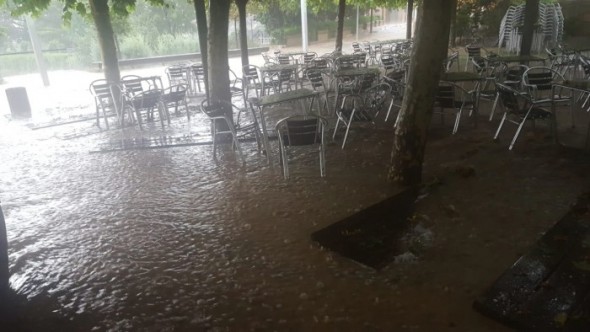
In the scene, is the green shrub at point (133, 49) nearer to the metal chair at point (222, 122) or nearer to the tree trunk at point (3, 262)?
the metal chair at point (222, 122)

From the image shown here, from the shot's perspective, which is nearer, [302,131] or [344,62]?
[302,131]

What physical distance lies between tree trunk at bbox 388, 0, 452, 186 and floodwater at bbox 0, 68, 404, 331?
411 mm

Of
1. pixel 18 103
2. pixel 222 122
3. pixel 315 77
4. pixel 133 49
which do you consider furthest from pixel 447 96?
pixel 133 49

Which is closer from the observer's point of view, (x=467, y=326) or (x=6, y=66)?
(x=467, y=326)

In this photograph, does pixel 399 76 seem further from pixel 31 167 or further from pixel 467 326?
pixel 31 167

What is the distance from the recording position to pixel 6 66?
27.4m

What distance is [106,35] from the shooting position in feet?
34.2

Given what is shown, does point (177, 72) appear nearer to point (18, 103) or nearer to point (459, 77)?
point (18, 103)

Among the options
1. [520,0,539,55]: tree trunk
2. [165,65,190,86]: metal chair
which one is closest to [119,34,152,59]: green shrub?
[165,65,190,86]: metal chair

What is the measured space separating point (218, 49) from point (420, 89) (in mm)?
4005

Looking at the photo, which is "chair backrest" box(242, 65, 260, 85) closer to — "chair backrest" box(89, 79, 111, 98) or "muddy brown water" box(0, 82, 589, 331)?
"chair backrest" box(89, 79, 111, 98)

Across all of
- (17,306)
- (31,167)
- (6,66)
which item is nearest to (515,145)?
(17,306)

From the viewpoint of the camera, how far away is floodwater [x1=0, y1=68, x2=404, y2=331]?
3143 millimetres

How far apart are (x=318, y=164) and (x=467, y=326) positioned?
3.54 metres
